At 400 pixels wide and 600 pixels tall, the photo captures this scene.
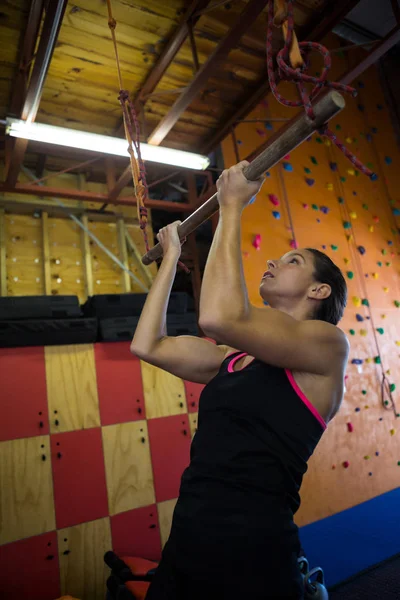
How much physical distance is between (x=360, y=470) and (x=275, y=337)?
130 inches

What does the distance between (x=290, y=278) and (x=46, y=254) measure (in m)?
3.23

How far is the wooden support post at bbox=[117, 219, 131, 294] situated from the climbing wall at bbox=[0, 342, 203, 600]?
4.67 feet

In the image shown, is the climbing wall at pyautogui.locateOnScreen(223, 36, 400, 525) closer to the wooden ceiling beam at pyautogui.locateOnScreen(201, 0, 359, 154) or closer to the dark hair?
the wooden ceiling beam at pyautogui.locateOnScreen(201, 0, 359, 154)

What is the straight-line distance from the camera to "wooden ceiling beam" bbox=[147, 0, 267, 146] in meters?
2.48

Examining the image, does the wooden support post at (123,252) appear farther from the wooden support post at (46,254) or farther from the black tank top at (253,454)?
the black tank top at (253,454)

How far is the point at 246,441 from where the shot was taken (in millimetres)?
911

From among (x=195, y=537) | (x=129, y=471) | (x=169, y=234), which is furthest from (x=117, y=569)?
(x=169, y=234)

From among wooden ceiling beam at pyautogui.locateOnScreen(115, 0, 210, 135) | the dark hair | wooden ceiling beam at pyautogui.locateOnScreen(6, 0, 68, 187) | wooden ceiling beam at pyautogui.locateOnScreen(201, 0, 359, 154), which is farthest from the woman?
wooden ceiling beam at pyautogui.locateOnScreen(201, 0, 359, 154)

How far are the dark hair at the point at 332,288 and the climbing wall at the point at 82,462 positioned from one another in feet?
6.04

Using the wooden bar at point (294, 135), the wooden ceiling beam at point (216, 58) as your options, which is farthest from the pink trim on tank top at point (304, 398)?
the wooden ceiling beam at point (216, 58)

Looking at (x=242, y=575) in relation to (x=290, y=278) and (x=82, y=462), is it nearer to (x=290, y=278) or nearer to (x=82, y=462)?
(x=290, y=278)

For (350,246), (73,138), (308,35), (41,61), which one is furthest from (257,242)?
(41,61)

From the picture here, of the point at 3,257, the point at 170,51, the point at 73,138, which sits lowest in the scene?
the point at 3,257

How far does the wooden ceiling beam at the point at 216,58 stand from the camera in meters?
2.48
